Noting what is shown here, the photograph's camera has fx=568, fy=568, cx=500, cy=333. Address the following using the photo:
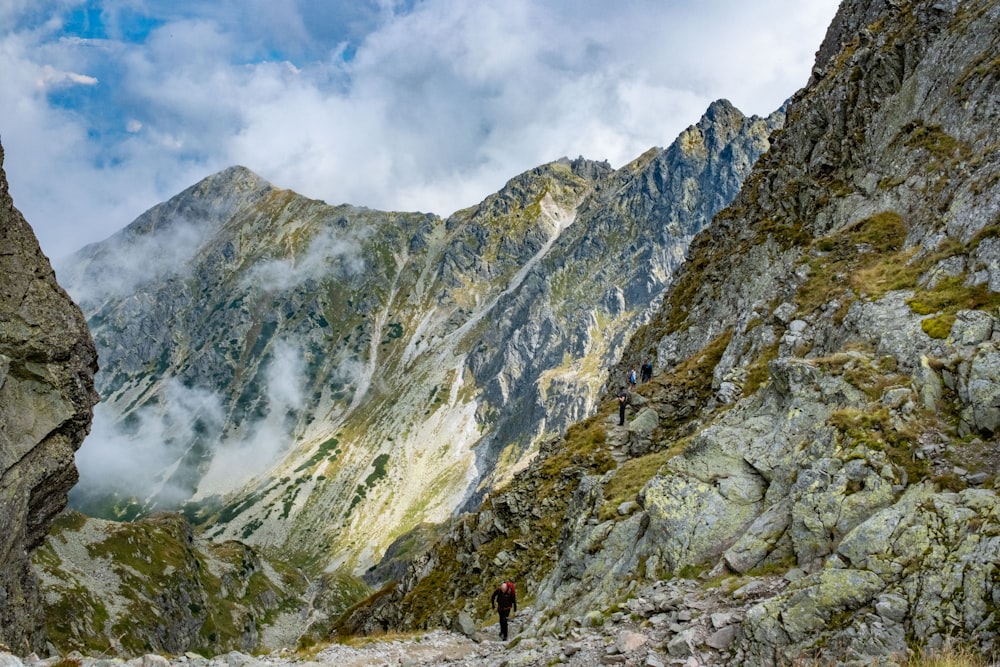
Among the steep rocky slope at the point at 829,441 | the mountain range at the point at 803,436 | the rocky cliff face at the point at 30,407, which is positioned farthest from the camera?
the rocky cliff face at the point at 30,407

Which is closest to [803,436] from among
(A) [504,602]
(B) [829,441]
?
(B) [829,441]

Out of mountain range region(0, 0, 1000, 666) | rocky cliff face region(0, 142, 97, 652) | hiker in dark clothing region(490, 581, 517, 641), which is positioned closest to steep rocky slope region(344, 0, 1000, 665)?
mountain range region(0, 0, 1000, 666)

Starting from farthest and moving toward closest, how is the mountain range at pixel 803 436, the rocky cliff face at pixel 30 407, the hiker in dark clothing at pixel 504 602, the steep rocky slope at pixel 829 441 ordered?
the rocky cliff face at pixel 30 407 → the hiker in dark clothing at pixel 504 602 → the mountain range at pixel 803 436 → the steep rocky slope at pixel 829 441

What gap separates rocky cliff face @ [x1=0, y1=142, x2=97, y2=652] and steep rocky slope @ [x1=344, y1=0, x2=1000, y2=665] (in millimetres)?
25144

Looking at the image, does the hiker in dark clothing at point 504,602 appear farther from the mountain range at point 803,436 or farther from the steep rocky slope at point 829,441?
the steep rocky slope at point 829,441

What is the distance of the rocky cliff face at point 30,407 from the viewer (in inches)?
1419

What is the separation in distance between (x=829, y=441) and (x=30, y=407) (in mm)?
46179

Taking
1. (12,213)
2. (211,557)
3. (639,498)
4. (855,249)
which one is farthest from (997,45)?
(211,557)

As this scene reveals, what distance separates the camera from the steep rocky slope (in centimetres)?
1195

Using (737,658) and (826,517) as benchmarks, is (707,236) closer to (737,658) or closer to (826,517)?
(826,517)

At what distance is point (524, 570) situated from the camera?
1307 inches

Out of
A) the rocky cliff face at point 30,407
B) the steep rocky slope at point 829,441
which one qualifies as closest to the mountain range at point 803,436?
the steep rocky slope at point 829,441

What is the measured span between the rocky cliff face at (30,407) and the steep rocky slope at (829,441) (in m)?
25.1

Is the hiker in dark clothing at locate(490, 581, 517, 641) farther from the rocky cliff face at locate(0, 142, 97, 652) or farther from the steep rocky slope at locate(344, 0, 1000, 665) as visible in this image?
the rocky cliff face at locate(0, 142, 97, 652)
